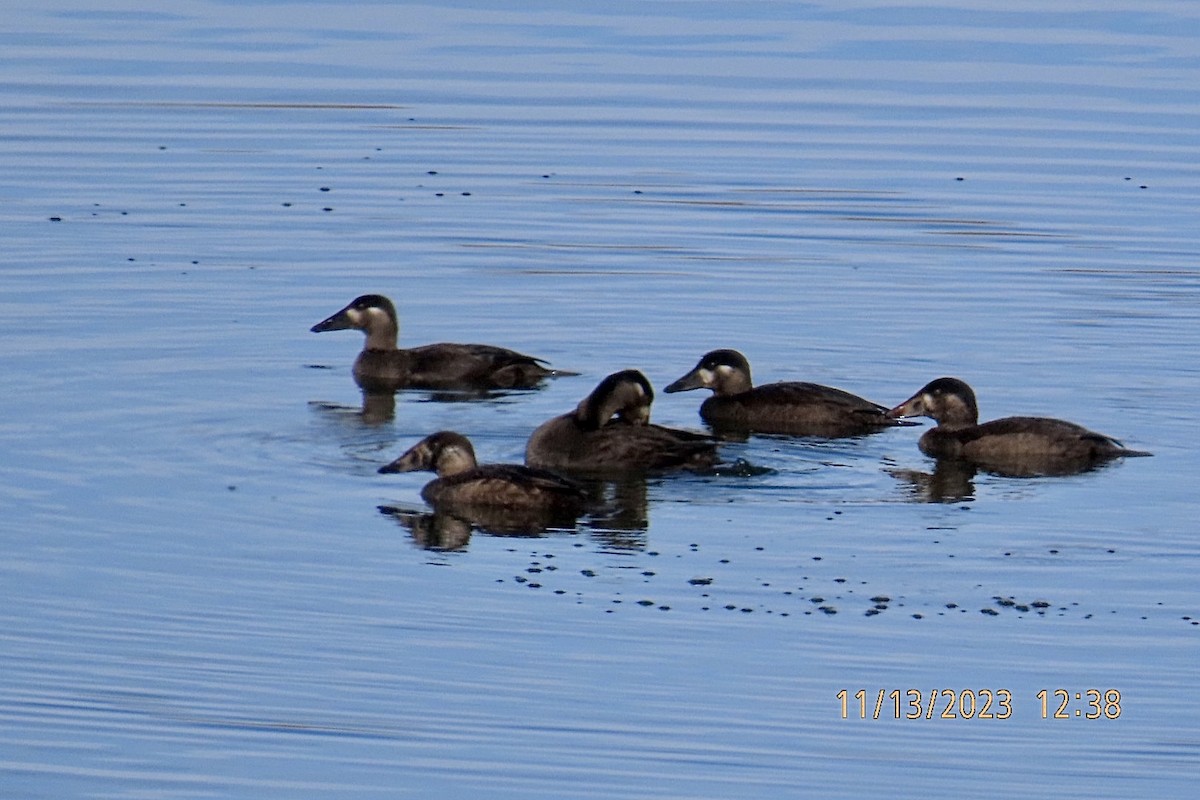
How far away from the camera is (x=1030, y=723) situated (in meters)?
9.23

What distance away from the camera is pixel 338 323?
1675 cm

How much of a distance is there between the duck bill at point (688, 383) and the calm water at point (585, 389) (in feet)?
0.77

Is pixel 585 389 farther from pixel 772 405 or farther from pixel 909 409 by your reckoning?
pixel 909 409

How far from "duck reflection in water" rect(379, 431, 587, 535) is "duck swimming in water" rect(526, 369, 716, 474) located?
2.92 ft

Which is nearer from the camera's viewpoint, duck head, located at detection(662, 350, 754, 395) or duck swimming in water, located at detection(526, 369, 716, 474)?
duck swimming in water, located at detection(526, 369, 716, 474)

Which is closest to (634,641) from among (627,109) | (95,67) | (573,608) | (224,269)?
(573,608)

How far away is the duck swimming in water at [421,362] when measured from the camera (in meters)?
15.8

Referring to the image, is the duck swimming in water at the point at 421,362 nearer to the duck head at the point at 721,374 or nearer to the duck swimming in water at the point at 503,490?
the duck head at the point at 721,374

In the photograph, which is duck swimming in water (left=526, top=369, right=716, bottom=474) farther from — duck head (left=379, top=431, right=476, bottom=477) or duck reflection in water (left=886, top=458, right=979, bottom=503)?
duck reflection in water (left=886, top=458, right=979, bottom=503)

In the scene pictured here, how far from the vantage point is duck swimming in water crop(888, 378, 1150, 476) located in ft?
44.0

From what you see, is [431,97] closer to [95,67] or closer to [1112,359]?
[95,67]
